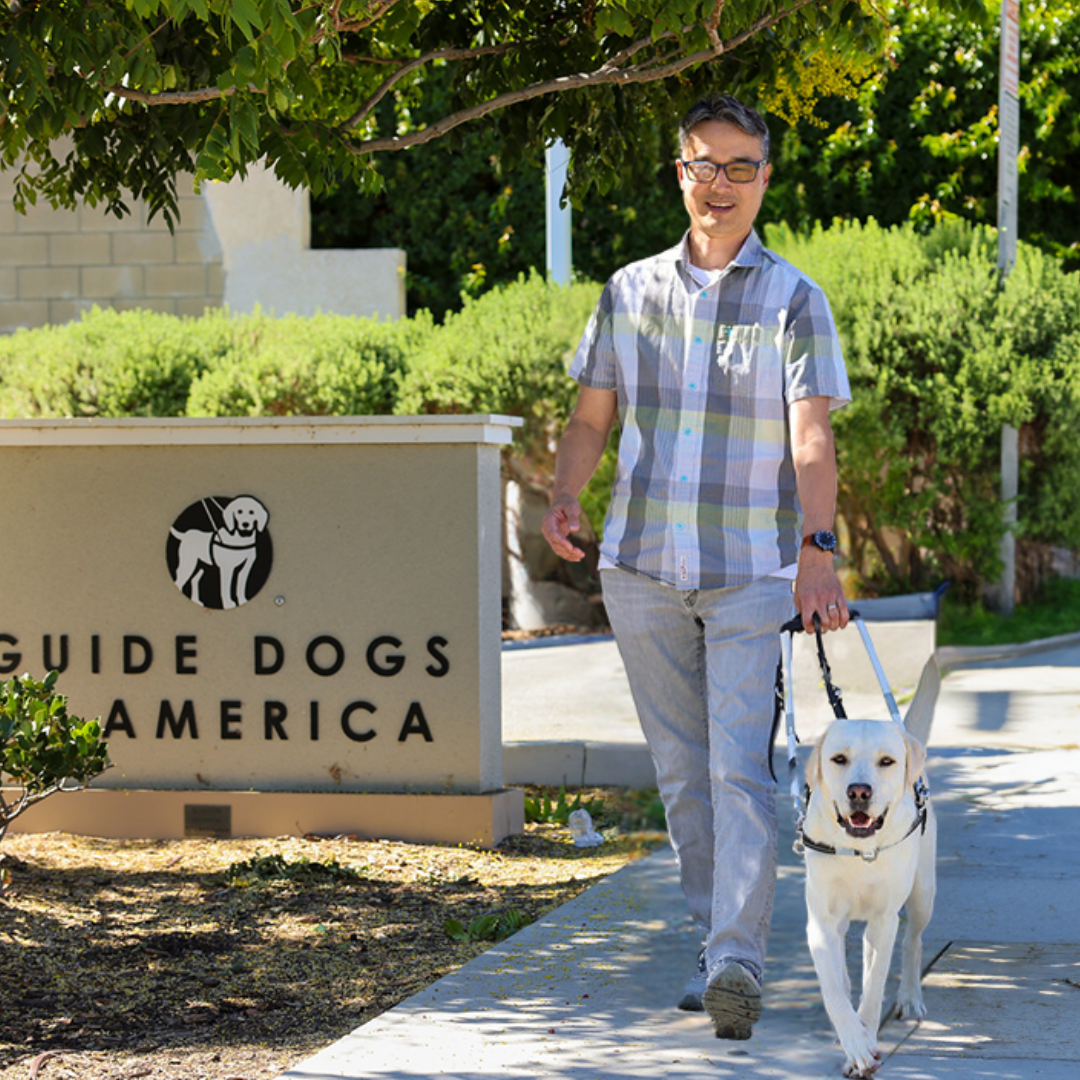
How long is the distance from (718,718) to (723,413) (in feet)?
2.51

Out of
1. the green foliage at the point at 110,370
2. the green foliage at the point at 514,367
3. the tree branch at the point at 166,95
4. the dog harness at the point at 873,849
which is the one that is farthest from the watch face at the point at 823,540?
the green foliage at the point at 110,370

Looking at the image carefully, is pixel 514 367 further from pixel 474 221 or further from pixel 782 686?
pixel 782 686

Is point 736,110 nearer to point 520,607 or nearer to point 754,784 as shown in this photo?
point 754,784

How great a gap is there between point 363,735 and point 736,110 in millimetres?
3386

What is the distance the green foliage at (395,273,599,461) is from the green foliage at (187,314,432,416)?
265mm

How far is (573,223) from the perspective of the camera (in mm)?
16859

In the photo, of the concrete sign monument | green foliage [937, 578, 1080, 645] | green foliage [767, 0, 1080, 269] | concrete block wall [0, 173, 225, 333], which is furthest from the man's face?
concrete block wall [0, 173, 225, 333]

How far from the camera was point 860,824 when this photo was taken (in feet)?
11.5

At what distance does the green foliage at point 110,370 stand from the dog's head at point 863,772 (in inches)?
401

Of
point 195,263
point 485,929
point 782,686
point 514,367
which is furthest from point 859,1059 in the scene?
point 195,263

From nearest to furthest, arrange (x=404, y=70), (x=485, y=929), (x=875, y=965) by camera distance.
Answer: (x=875, y=965) → (x=485, y=929) → (x=404, y=70)

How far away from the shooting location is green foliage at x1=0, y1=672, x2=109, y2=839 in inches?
205

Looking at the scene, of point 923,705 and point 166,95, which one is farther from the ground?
point 166,95

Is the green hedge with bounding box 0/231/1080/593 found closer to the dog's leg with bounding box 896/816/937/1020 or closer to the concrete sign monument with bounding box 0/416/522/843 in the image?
the concrete sign monument with bounding box 0/416/522/843
